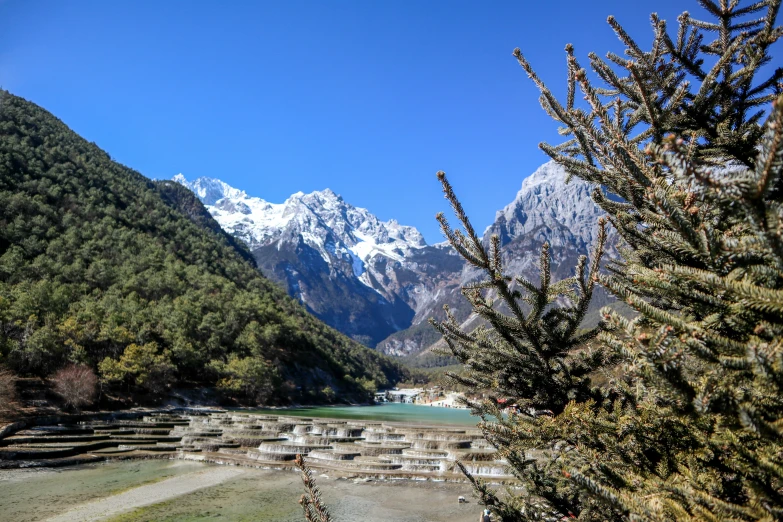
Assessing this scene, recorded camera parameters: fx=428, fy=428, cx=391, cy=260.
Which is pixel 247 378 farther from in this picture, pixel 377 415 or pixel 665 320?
pixel 665 320

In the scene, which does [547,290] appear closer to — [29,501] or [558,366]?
[558,366]

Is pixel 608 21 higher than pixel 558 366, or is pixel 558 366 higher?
pixel 608 21

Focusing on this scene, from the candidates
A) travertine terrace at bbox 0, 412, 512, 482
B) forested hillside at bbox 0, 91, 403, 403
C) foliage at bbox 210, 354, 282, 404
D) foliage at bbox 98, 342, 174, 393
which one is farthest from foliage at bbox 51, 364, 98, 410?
foliage at bbox 210, 354, 282, 404

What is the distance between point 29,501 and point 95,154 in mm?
191449

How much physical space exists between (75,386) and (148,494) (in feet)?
104

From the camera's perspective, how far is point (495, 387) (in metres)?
5.30

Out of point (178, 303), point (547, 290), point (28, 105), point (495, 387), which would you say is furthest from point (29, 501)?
point (28, 105)

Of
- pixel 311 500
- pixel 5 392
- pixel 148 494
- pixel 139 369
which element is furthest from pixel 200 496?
pixel 139 369

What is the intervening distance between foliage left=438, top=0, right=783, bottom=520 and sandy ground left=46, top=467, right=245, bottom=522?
16980mm

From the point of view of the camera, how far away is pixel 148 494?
1905 cm

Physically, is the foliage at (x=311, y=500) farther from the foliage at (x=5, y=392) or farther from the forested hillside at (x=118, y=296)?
the forested hillside at (x=118, y=296)

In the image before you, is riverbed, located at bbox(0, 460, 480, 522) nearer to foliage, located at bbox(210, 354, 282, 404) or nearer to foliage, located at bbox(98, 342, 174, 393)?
foliage, located at bbox(98, 342, 174, 393)

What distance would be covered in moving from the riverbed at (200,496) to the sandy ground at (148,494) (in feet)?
0.10

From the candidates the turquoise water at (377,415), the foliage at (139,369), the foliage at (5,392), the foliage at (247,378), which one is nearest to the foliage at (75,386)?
the foliage at (139,369)
